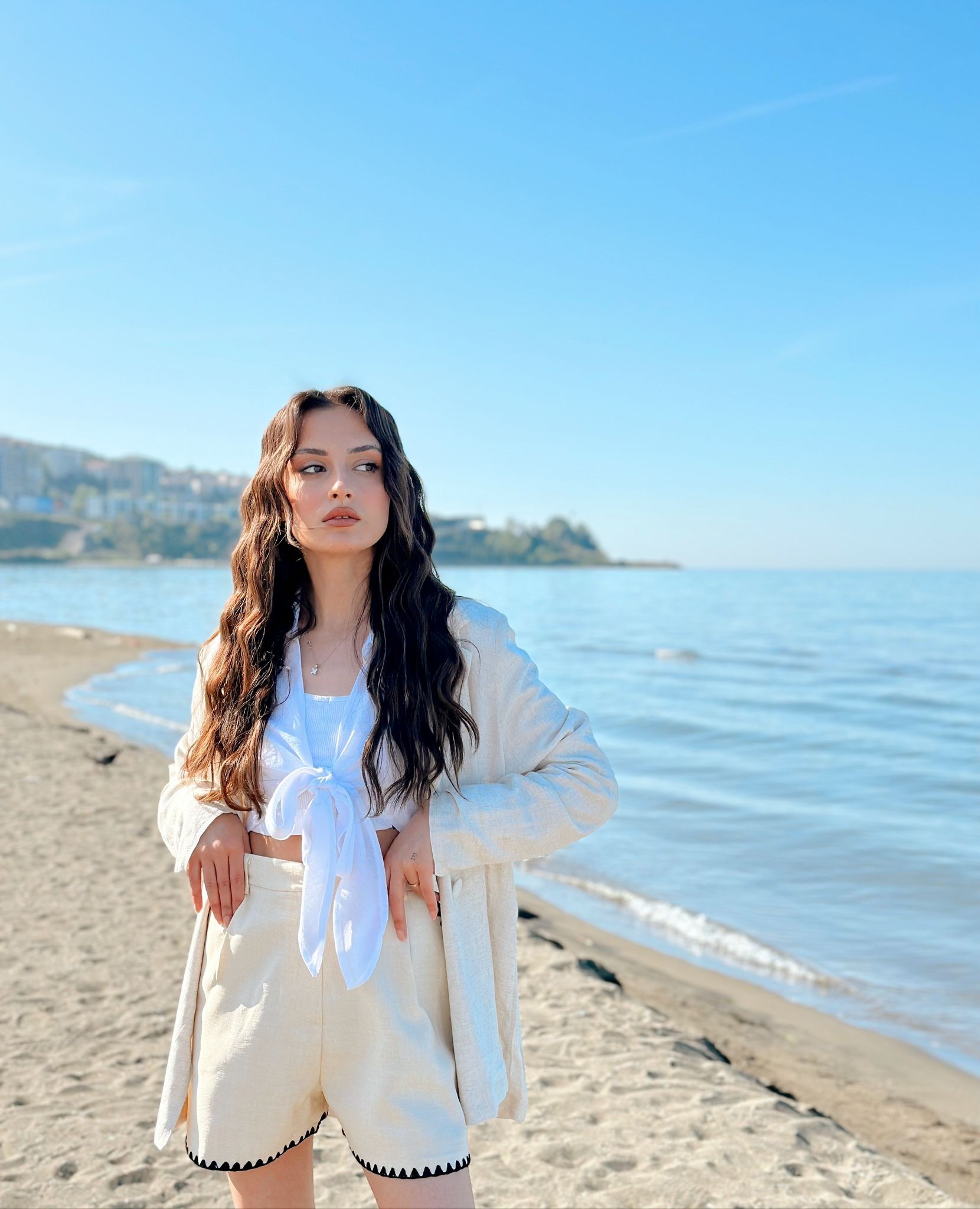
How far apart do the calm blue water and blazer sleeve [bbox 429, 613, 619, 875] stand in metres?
4.50

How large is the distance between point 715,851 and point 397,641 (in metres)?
7.37

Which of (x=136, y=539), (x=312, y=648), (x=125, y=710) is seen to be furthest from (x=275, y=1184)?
(x=136, y=539)

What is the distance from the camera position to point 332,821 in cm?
166

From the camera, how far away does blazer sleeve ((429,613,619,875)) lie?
1693 mm

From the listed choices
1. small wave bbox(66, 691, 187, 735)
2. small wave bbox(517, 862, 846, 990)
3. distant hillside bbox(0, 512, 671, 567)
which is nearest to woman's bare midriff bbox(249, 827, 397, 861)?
small wave bbox(517, 862, 846, 990)

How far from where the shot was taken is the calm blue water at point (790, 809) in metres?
6.36

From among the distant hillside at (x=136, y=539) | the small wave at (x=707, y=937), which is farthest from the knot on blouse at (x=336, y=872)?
the distant hillside at (x=136, y=539)

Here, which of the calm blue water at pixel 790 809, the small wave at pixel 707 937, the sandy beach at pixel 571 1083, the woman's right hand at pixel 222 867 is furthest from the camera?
the calm blue water at pixel 790 809

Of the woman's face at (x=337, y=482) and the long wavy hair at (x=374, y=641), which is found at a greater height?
the woman's face at (x=337, y=482)

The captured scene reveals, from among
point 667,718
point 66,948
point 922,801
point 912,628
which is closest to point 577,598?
point 912,628

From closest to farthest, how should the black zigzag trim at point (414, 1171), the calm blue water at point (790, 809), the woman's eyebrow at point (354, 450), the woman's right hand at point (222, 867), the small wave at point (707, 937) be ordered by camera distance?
1. the black zigzag trim at point (414, 1171)
2. the woman's right hand at point (222, 867)
3. the woman's eyebrow at point (354, 450)
4. the small wave at point (707, 937)
5. the calm blue water at point (790, 809)

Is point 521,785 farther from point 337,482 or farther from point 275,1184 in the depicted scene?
point 275,1184

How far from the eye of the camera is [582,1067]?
173 inches

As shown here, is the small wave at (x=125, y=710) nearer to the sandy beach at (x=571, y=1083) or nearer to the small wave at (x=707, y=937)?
the sandy beach at (x=571, y=1083)
